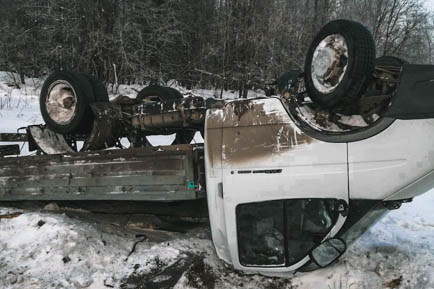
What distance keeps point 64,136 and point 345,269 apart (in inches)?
138

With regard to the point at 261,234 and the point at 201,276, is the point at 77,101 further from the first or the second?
the point at 261,234

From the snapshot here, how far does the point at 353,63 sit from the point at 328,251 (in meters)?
1.41

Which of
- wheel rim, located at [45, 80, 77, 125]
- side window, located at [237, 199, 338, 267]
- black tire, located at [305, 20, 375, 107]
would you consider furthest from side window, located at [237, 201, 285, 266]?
wheel rim, located at [45, 80, 77, 125]

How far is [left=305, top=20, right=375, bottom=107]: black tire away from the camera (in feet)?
8.61

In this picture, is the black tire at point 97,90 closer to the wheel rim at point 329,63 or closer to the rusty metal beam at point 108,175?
the rusty metal beam at point 108,175

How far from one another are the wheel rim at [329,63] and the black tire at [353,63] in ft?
0.12

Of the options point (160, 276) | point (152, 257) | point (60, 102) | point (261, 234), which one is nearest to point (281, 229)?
point (261, 234)

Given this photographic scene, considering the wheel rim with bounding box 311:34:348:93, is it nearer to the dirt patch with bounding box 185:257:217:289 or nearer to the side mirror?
the side mirror

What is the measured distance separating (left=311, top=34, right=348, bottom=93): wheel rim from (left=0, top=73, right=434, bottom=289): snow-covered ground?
1551 millimetres

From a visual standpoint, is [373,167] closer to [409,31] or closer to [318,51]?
[318,51]

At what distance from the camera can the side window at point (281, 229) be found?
9.24 ft

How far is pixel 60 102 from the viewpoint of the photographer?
167 inches

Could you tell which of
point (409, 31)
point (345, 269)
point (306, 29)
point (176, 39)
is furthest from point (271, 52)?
point (345, 269)

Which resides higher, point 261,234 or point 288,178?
point 288,178
